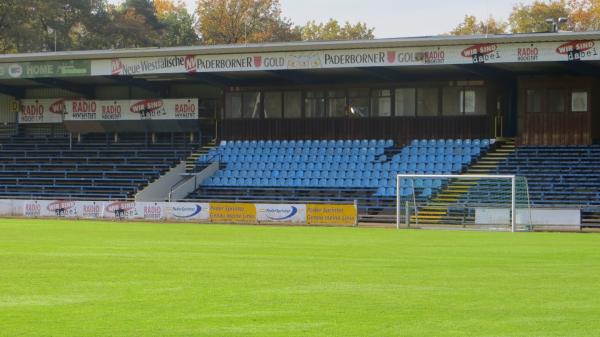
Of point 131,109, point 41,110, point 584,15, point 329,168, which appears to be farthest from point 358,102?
point 584,15

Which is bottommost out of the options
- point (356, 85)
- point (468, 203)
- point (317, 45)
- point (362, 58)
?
point (468, 203)

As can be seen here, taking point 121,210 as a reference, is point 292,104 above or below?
above

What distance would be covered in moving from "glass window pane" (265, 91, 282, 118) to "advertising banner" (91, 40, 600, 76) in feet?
17.2

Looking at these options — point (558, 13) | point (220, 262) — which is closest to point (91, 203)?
point (220, 262)

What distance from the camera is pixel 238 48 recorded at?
Answer: 1988 inches

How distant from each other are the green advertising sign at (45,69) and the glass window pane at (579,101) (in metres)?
23.9

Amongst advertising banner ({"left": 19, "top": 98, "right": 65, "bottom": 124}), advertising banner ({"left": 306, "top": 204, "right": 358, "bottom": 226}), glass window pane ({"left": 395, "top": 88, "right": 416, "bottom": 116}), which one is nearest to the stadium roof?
glass window pane ({"left": 395, "top": 88, "right": 416, "bottom": 116})

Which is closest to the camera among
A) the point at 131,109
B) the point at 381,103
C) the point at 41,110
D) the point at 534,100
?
the point at 534,100

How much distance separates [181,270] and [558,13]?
247 ft

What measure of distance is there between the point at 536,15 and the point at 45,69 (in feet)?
165

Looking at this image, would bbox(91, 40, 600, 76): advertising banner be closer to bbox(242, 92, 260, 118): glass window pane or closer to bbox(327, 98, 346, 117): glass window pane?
bbox(327, 98, 346, 117): glass window pane

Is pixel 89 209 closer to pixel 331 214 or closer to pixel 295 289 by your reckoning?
pixel 331 214

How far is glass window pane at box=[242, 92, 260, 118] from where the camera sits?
5669cm

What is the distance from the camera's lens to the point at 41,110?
60.7 meters
